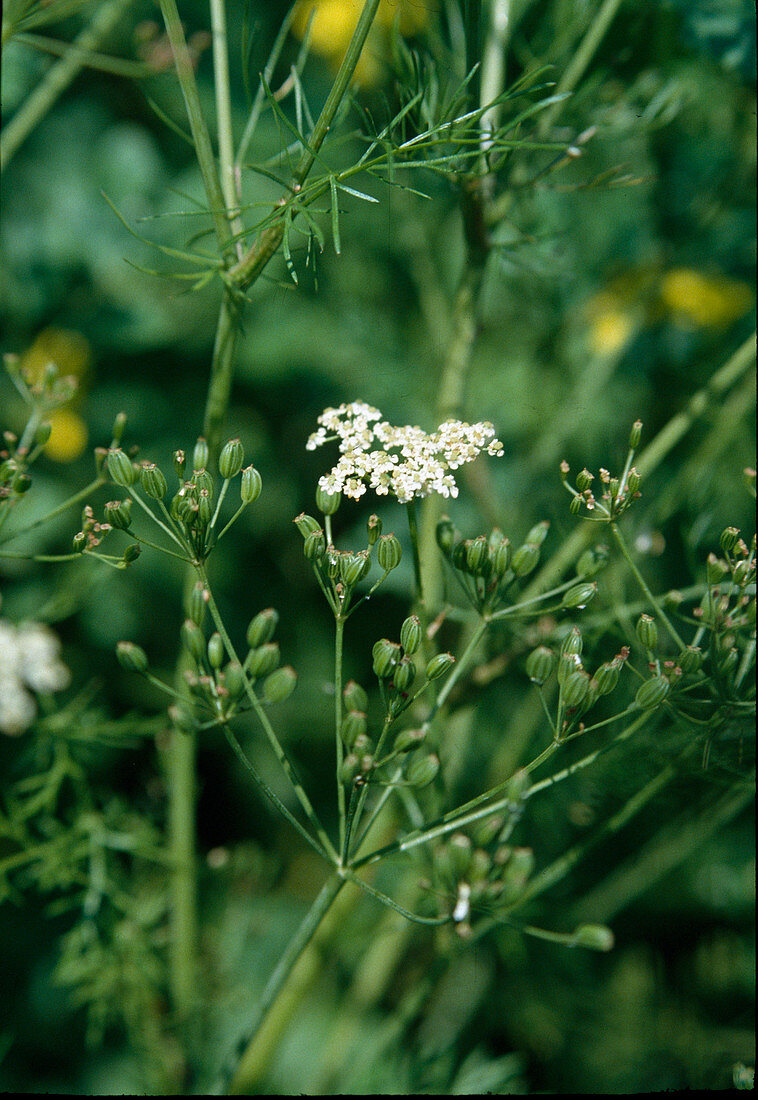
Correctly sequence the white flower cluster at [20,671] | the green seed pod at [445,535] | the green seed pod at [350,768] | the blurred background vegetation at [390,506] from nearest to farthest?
the green seed pod at [350,768] → the green seed pod at [445,535] → the white flower cluster at [20,671] → the blurred background vegetation at [390,506]

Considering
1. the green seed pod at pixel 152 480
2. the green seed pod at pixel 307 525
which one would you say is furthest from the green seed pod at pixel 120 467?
the green seed pod at pixel 307 525

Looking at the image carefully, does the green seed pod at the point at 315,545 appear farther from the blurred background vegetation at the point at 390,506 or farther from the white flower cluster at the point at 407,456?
the blurred background vegetation at the point at 390,506

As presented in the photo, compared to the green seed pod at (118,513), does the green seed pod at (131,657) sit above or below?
below

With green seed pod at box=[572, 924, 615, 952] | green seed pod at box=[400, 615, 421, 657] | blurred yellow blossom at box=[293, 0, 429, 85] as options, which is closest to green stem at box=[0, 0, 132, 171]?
blurred yellow blossom at box=[293, 0, 429, 85]

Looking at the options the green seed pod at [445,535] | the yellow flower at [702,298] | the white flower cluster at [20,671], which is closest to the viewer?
the green seed pod at [445,535]

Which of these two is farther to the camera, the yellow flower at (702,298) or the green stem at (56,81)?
the yellow flower at (702,298)

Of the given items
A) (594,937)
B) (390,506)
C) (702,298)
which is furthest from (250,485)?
(702,298)
